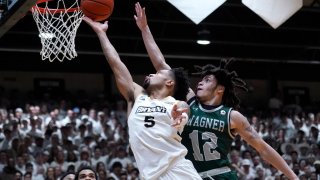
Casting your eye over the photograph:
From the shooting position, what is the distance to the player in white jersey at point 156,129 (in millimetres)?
4297

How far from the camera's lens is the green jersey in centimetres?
483

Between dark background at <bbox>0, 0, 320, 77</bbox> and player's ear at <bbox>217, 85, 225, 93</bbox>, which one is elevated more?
dark background at <bbox>0, 0, 320, 77</bbox>

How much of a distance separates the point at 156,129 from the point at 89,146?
25.7 feet

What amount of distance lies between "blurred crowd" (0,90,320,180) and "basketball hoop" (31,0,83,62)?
153 inches

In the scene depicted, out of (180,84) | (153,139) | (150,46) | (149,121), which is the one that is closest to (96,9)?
(150,46)

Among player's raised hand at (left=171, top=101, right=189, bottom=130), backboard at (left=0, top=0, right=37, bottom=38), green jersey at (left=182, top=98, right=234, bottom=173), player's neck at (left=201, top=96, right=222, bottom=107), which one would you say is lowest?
green jersey at (left=182, top=98, right=234, bottom=173)

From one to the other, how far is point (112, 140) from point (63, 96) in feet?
16.0

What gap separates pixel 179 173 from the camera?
4289mm

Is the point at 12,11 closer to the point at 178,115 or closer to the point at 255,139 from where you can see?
the point at 178,115

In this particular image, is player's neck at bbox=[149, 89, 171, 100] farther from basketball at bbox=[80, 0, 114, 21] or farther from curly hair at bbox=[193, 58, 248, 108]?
basketball at bbox=[80, 0, 114, 21]

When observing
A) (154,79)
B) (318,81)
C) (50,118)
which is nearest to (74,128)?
(50,118)

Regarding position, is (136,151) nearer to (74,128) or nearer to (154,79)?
(154,79)

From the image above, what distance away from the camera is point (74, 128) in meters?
12.5

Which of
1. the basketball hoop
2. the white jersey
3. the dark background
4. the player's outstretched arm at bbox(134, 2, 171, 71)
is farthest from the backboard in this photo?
the dark background
